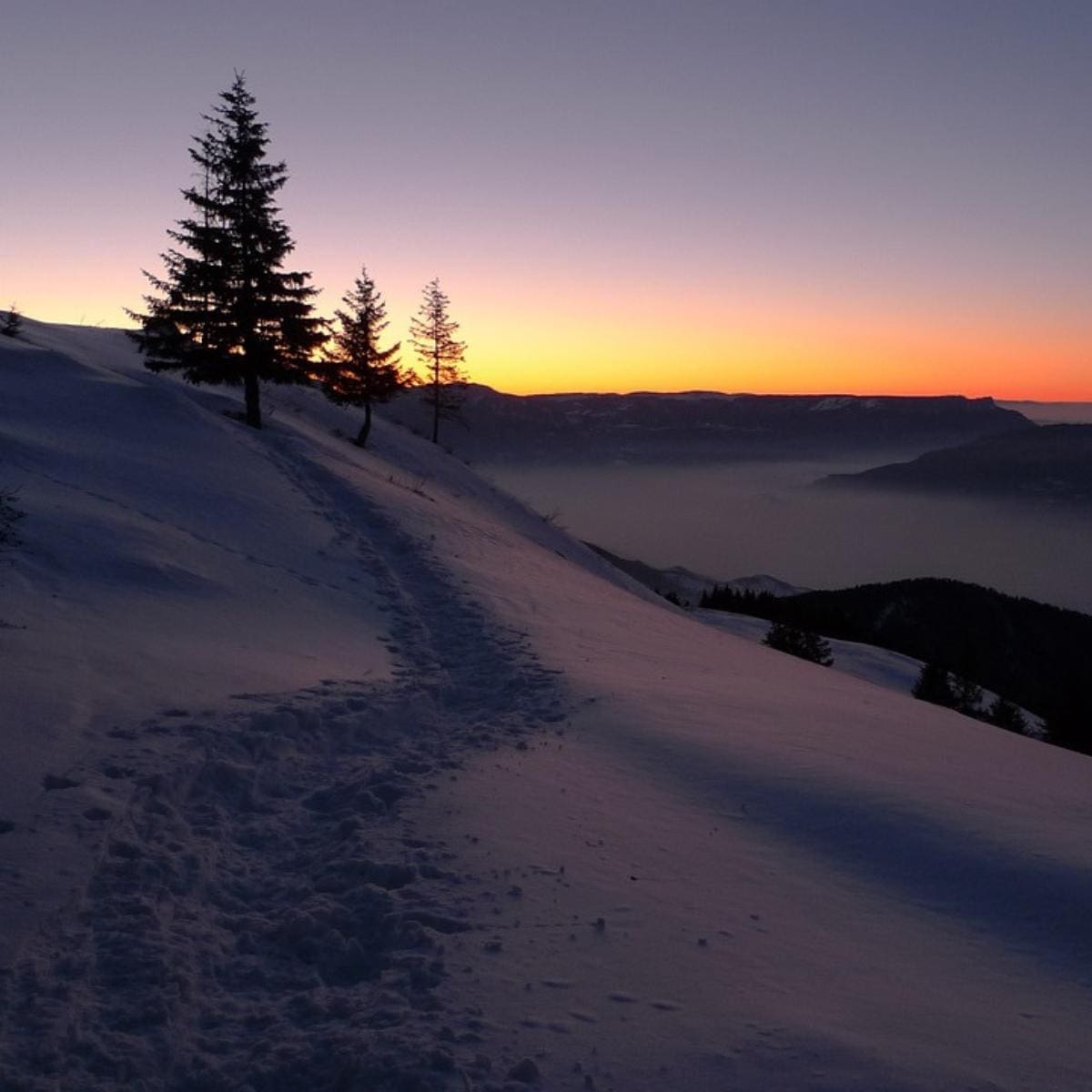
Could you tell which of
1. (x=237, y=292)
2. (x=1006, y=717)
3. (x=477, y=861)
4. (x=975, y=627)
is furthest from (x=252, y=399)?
(x=975, y=627)

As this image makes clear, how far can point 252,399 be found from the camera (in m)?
26.1

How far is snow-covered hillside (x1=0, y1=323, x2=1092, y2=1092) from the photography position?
3.83 metres

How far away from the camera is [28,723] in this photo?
6512mm

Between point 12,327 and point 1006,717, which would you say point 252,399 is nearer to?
point 12,327

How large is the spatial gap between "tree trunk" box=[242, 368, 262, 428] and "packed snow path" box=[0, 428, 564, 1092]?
769 inches

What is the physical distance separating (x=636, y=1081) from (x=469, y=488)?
32357mm

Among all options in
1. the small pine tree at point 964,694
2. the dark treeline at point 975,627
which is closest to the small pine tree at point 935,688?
the small pine tree at point 964,694

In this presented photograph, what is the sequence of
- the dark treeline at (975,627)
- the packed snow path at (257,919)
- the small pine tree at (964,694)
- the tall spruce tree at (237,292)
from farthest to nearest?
the dark treeline at (975,627)
the small pine tree at (964,694)
the tall spruce tree at (237,292)
the packed snow path at (257,919)

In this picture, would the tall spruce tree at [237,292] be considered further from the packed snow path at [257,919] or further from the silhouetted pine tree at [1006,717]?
the silhouetted pine tree at [1006,717]

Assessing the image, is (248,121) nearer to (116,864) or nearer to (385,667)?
(385,667)

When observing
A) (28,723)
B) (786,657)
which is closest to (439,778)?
(28,723)

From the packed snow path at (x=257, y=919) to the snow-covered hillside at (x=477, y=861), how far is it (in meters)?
0.02

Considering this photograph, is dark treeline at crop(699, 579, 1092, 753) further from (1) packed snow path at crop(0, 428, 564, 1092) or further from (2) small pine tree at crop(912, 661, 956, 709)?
(1) packed snow path at crop(0, 428, 564, 1092)

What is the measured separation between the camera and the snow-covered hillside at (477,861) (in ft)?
12.6
